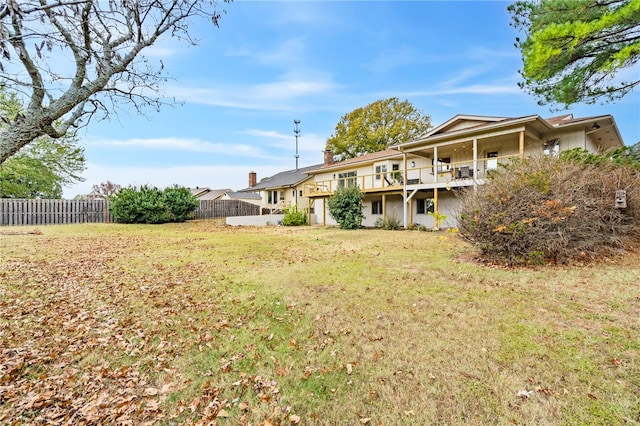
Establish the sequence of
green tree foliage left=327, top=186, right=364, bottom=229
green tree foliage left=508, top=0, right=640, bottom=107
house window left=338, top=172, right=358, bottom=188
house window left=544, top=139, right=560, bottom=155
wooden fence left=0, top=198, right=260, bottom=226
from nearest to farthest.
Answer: green tree foliage left=508, top=0, right=640, bottom=107
house window left=544, top=139, right=560, bottom=155
green tree foliage left=327, top=186, right=364, bottom=229
wooden fence left=0, top=198, right=260, bottom=226
house window left=338, top=172, right=358, bottom=188

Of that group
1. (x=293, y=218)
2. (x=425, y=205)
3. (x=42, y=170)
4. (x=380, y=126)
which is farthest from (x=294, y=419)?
(x=380, y=126)

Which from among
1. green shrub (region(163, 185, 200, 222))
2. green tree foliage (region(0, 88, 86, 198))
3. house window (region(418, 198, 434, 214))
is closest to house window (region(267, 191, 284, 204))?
green shrub (region(163, 185, 200, 222))

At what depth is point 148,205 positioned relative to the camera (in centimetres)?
2170

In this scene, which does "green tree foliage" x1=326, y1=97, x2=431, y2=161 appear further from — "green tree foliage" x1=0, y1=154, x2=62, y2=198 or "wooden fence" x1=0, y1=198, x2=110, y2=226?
"green tree foliage" x1=0, y1=154, x2=62, y2=198

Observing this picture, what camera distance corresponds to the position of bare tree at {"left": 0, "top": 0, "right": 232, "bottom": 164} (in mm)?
2746

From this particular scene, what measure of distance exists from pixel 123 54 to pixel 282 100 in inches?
625

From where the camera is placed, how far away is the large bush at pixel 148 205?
21.5m

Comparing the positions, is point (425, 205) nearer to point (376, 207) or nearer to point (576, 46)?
point (376, 207)

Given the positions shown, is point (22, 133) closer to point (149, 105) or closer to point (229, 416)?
point (149, 105)

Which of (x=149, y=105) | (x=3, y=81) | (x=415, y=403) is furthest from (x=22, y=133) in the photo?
(x=415, y=403)

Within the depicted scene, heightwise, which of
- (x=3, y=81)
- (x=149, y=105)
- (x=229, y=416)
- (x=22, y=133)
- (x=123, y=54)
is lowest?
(x=229, y=416)

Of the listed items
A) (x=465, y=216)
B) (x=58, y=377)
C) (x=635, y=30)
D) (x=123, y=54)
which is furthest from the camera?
(x=635, y=30)

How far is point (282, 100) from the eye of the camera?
61.1ft

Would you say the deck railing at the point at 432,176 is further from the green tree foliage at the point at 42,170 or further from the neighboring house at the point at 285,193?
the green tree foliage at the point at 42,170
